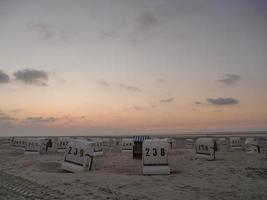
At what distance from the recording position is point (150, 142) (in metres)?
19.7

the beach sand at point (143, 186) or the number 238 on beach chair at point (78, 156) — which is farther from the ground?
the number 238 on beach chair at point (78, 156)

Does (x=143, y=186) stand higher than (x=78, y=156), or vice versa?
(x=78, y=156)

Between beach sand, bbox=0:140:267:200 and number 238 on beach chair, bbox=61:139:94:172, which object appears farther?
number 238 on beach chair, bbox=61:139:94:172

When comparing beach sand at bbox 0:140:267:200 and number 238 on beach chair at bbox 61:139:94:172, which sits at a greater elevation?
number 238 on beach chair at bbox 61:139:94:172

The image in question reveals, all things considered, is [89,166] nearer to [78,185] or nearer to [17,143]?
[78,185]

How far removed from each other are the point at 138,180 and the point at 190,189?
331 cm

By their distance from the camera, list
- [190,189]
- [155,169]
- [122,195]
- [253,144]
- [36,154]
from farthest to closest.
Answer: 1. [253,144]
2. [36,154]
3. [155,169]
4. [190,189]
5. [122,195]

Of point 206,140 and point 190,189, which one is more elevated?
point 206,140

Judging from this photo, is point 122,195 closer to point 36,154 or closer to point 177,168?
point 177,168

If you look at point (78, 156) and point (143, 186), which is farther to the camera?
Answer: point (78, 156)

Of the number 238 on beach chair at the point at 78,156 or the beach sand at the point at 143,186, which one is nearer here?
the beach sand at the point at 143,186

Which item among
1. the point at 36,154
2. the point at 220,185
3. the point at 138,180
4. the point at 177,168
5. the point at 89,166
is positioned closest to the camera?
the point at 220,185

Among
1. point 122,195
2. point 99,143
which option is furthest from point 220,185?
point 99,143

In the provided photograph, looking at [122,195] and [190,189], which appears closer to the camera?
[122,195]
